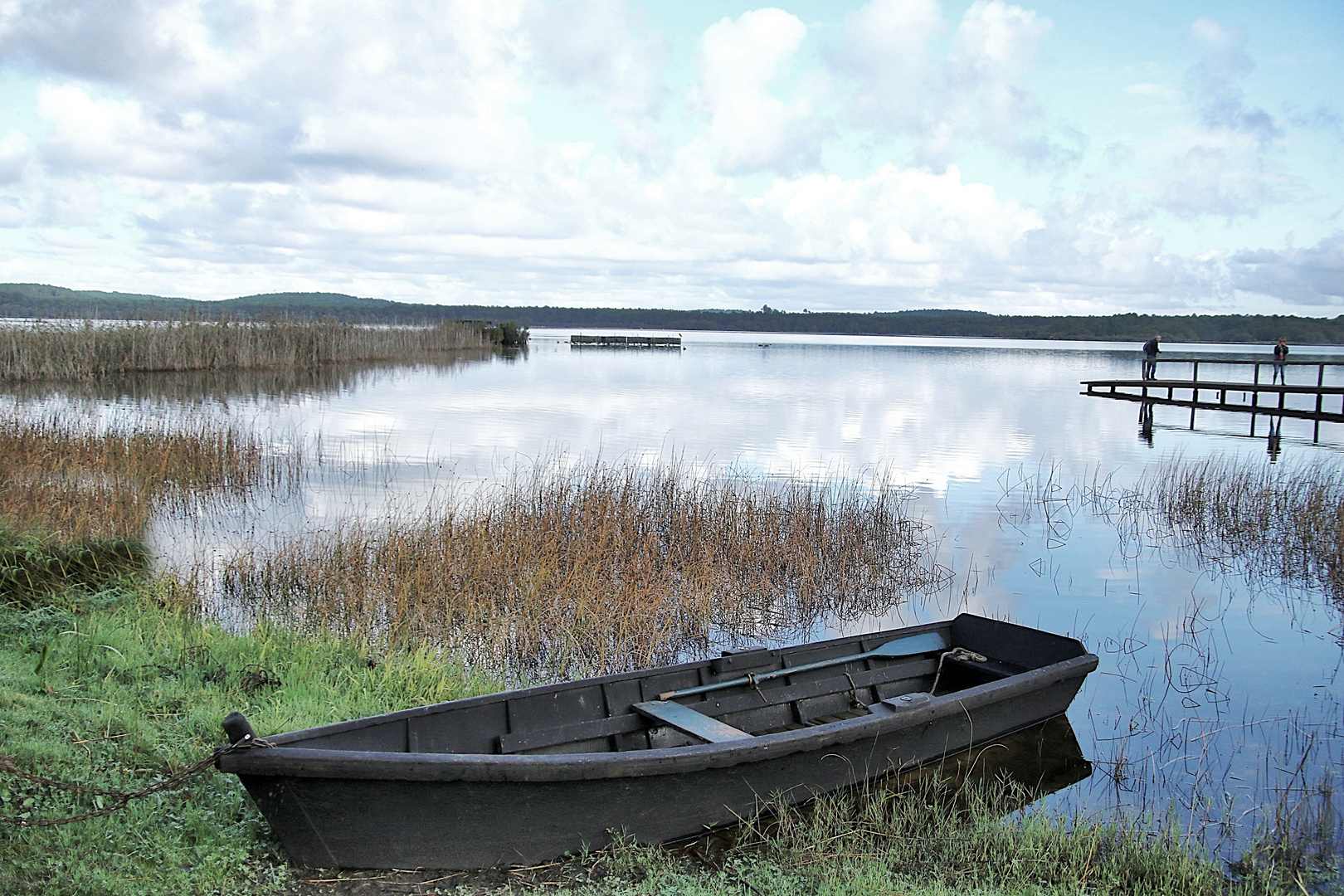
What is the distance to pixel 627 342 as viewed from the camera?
80062mm

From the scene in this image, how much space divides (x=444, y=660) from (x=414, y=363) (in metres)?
40.0

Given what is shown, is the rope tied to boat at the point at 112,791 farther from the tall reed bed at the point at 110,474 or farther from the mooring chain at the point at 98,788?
the tall reed bed at the point at 110,474

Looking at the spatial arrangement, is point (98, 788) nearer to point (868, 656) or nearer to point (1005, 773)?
point (868, 656)

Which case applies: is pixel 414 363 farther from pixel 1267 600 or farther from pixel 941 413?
pixel 1267 600

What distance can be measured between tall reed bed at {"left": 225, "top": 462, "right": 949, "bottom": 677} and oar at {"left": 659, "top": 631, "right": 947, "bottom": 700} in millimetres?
1606

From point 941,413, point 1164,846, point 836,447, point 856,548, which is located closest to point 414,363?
point 941,413

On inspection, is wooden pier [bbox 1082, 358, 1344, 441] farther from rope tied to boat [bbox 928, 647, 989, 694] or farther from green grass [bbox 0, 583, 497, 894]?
green grass [bbox 0, 583, 497, 894]

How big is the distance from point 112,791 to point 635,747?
2.68 metres

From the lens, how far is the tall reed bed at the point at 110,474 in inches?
376

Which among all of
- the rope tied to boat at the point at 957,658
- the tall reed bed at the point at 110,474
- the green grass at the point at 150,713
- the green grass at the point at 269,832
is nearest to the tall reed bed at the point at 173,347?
the tall reed bed at the point at 110,474

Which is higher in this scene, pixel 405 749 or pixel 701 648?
pixel 405 749

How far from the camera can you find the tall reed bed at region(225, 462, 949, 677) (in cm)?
777

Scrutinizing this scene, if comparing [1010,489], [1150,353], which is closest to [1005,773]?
[1010,489]

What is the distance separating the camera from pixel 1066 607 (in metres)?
9.98
